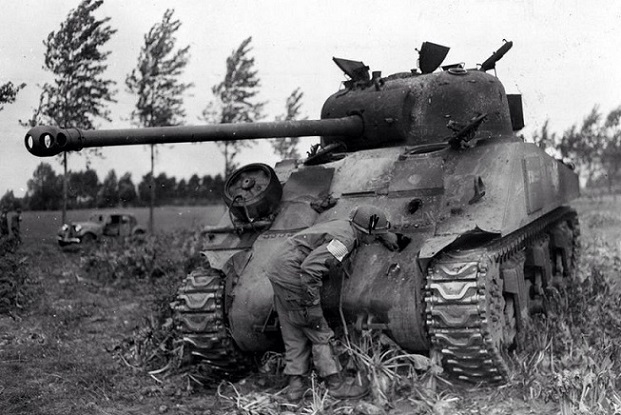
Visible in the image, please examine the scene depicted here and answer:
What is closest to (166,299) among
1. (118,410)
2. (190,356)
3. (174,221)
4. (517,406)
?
(190,356)

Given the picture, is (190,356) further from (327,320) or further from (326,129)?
(326,129)

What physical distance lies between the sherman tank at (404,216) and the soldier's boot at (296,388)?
46 cm

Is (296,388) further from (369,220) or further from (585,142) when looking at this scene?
→ (585,142)

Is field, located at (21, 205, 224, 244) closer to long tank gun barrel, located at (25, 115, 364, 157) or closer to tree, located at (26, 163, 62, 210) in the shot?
tree, located at (26, 163, 62, 210)

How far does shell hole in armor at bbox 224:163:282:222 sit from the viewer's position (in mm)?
6980

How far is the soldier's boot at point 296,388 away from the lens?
19.5 feet

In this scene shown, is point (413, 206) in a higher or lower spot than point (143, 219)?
higher

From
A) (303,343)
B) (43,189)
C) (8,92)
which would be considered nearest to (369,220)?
(303,343)

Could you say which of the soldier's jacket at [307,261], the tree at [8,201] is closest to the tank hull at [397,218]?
the soldier's jacket at [307,261]

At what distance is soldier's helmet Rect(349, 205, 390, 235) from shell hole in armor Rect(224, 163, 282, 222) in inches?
47.7

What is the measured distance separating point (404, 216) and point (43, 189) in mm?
10505

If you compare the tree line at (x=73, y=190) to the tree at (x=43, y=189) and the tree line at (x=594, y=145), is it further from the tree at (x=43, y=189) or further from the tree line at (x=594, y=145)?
the tree line at (x=594, y=145)

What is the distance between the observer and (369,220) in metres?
5.99

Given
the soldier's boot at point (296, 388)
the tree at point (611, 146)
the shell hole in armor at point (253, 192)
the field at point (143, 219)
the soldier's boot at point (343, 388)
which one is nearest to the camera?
the soldier's boot at point (343, 388)
